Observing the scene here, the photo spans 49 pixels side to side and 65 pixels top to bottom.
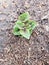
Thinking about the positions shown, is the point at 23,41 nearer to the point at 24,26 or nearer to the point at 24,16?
the point at 24,26

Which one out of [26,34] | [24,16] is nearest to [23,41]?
[26,34]

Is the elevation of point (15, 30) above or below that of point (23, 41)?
above

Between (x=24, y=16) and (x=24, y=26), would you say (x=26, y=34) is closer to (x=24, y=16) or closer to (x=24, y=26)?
(x=24, y=26)

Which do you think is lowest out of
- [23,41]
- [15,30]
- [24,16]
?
[23,41]

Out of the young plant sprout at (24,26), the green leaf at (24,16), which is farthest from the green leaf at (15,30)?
the green leaf at (24,16)

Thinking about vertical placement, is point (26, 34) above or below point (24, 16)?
below

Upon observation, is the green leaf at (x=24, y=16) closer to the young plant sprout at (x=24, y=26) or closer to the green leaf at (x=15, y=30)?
the young plant sprout at (x=24, y=26)

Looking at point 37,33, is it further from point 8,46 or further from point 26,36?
point 8,46
